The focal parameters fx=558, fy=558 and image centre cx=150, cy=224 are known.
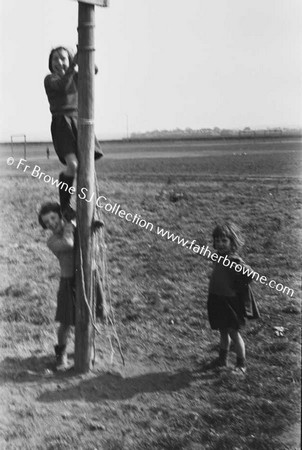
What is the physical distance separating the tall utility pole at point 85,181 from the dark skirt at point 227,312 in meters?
0.83

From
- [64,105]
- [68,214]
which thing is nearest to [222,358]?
[68,214]

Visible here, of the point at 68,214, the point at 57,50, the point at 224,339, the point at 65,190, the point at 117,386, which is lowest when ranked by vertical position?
the point at 117,386

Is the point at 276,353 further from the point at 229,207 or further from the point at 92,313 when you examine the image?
the point at 229,207

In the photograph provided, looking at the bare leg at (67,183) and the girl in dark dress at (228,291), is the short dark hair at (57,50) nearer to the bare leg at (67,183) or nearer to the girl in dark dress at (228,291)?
the bare leg at (67,183)

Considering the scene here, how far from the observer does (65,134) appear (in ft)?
11.5

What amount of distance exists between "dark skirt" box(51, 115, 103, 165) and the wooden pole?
0.12m

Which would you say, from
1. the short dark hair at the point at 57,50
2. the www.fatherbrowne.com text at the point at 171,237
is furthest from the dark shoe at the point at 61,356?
the short dark hair at the point at 57,50

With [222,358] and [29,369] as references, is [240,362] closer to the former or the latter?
[222,358]

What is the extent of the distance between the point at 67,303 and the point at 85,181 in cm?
83

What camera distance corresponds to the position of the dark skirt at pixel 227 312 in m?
3.66

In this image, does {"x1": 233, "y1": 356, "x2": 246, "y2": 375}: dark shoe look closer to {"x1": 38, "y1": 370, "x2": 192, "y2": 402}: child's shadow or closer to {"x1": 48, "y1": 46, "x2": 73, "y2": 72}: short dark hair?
{"x1": 38, "y1": 370, "x2": 192, "y2": 402}: child's shadow

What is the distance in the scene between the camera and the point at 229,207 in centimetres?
873

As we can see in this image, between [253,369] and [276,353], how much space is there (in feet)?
0.98

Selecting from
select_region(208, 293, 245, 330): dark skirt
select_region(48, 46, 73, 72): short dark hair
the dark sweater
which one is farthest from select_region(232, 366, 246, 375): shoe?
select_region(48, 46, 73, 72): short dark hair
